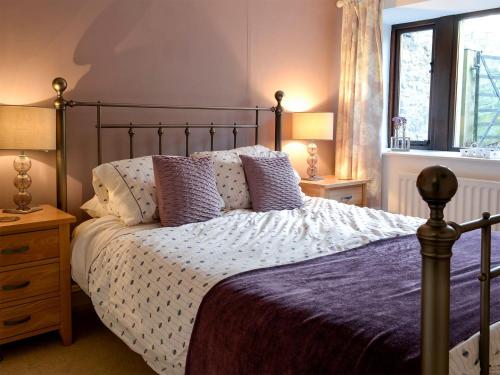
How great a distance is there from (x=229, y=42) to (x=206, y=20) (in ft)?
0.76

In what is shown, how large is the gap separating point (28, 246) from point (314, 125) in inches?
85.4

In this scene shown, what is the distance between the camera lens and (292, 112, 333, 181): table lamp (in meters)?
3.70

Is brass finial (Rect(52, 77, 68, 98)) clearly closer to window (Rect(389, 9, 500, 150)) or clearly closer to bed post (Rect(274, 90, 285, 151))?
bed post (Rect(274, 90, 285, 151))

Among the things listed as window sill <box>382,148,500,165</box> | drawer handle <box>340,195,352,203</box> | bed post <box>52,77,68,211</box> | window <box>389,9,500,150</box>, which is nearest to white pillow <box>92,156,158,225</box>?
bed post <box>52,77,68,211</box>

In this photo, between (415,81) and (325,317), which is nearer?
(325,317)

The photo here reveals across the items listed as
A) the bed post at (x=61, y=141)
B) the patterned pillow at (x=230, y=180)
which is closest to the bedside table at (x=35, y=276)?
the bed post at (x=61, y=141)

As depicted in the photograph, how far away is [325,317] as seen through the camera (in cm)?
136

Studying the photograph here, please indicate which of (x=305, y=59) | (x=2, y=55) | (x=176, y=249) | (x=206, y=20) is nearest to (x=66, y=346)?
(x=176, y=249)

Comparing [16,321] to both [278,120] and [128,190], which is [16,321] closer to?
[128,190]

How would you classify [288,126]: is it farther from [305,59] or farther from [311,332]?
[311,332]

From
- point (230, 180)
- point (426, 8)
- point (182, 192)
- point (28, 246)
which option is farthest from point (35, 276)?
point (426, 8)

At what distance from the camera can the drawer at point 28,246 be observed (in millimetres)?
2240

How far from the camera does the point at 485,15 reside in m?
3.73

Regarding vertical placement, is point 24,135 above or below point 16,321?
above
